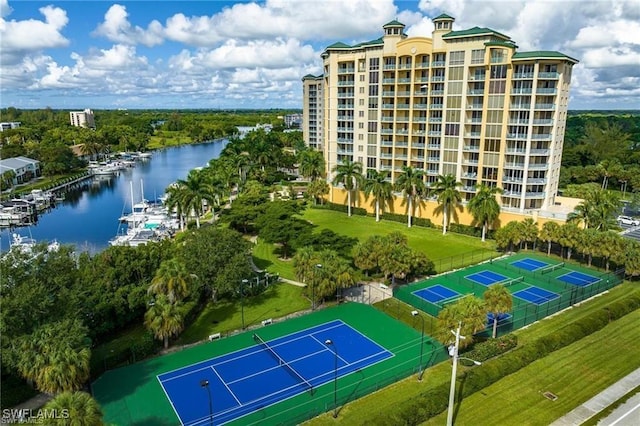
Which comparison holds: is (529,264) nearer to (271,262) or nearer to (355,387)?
(271,262)

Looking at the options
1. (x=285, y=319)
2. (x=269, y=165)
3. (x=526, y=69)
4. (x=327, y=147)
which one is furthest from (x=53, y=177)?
(x=526, y=69)

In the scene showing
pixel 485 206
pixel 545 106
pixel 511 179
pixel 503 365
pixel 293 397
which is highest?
pixel 545 106

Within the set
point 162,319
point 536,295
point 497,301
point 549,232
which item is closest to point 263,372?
point 162,319

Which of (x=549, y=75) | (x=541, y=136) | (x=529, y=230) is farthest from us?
(x=541, y=136)

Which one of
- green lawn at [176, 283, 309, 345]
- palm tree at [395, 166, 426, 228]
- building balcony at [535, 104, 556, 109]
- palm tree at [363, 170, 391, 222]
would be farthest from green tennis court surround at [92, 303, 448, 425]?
building balcony at [535, 104, 556, 109]

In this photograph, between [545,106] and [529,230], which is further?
[545,106]

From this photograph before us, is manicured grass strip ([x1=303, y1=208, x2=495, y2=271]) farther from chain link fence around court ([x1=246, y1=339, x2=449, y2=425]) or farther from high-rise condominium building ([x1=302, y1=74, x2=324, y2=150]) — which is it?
high-rise condominium building ([x1=302, y1=74, x2=324, y2=150])
